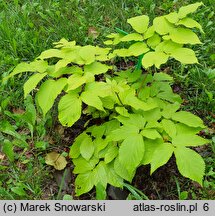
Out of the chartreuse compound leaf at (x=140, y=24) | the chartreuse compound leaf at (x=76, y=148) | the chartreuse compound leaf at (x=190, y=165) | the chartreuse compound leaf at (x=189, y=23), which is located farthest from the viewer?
the chartreuse compound leaf at (x=76, y=148)

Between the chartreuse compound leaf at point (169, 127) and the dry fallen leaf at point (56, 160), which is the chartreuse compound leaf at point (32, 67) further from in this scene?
the chartreuse compound leaf at point (169, 127)

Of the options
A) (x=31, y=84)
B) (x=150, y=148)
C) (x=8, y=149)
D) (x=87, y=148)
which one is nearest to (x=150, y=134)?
(x=150, y=148)

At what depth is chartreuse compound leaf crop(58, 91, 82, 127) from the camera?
1.83 meters

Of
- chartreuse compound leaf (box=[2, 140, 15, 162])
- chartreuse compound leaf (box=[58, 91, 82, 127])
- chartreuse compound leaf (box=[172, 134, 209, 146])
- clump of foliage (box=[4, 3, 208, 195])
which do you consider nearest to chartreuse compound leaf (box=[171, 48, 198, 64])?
clump of foliage (box=[4, 3, 208, 195])

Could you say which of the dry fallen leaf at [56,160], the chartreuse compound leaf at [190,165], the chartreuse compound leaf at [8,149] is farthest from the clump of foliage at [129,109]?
the chartreuse compound leaf at [8,149]

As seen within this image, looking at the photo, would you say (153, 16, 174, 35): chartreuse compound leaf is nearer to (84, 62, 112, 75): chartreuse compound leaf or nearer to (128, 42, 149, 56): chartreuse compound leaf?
(128, 42, 149, 56): chartreuse compound leaf

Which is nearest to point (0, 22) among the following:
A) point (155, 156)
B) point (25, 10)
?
point (25, 10)

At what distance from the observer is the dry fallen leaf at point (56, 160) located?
222 centimetres

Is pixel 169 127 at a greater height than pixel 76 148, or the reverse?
pixel 169 127

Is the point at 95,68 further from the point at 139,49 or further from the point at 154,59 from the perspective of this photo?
the point at 154,59

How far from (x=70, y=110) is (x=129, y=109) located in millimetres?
418

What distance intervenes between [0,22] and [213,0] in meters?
1.89

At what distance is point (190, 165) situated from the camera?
1.68 metres

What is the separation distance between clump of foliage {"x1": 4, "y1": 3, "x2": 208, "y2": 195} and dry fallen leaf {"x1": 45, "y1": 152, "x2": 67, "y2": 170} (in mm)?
141
